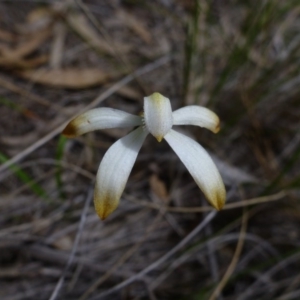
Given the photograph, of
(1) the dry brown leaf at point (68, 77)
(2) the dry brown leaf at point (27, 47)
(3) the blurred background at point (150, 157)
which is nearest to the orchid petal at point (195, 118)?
(3) the blurred background at point (150, 157)

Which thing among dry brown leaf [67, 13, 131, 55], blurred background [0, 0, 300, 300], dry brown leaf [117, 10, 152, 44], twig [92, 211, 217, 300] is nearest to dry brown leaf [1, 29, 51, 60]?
blurred background [0, 0, 300, 300]

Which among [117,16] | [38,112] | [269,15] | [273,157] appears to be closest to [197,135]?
[273,157]

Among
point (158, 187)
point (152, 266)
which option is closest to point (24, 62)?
point (158, 187)

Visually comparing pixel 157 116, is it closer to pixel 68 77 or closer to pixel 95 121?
pixel 95 121

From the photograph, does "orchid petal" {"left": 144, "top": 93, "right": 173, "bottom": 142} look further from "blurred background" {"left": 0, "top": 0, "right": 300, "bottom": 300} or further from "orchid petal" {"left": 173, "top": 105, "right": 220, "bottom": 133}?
"blurred background" {"left": 0, "top": 0, "right": 300, "bottom": 300}

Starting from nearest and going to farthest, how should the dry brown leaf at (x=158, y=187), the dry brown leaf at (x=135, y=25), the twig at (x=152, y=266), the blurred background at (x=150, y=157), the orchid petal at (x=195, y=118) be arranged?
the orchid petal at (x=195, y=118) < the twig at (x=152, y=266) < the blurred background at (x=150, y=157) < the dry brown leaf at (x=158, y=187) < the dry brown leaf at (x=135, y=25)

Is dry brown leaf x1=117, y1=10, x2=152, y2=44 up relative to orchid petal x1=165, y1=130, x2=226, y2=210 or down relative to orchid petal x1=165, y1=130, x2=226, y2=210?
up

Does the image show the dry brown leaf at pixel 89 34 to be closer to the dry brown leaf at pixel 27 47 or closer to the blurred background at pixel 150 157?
the blurred background at pixel 150 157
